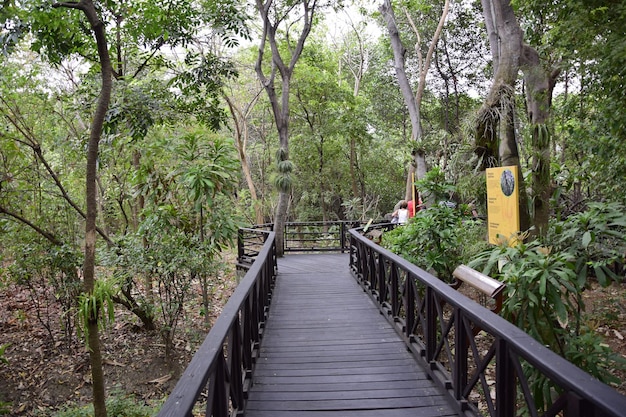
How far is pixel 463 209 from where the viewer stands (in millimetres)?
6230

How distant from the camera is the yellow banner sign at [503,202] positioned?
179 inches

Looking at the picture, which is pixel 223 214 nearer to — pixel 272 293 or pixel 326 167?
pixel 272 293

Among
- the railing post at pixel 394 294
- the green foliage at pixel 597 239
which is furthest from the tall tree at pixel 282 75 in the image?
the green foliage at pixel 597 239

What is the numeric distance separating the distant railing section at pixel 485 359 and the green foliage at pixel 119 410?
338cm

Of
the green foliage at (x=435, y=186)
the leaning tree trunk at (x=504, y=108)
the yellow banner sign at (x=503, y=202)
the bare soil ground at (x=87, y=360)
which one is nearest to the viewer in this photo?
the yellow banner sign at (x=503, y=202)

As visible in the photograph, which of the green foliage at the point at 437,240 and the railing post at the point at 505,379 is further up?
the green foliage at the point at 437,240

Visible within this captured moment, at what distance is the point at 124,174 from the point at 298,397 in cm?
636

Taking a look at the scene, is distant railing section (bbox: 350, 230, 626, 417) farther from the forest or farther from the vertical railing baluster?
the forest

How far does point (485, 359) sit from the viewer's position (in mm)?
2385

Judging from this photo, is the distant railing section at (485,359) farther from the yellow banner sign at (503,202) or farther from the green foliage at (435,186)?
the green foliage at (435,186)

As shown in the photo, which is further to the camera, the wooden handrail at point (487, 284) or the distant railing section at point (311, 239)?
the distant railing section at point (311, 239)

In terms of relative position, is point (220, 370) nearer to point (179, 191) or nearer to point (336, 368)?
point (336, 368)

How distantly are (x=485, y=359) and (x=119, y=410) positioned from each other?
16.1 feet

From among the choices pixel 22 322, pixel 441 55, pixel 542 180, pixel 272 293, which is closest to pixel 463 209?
pixel 542 180
